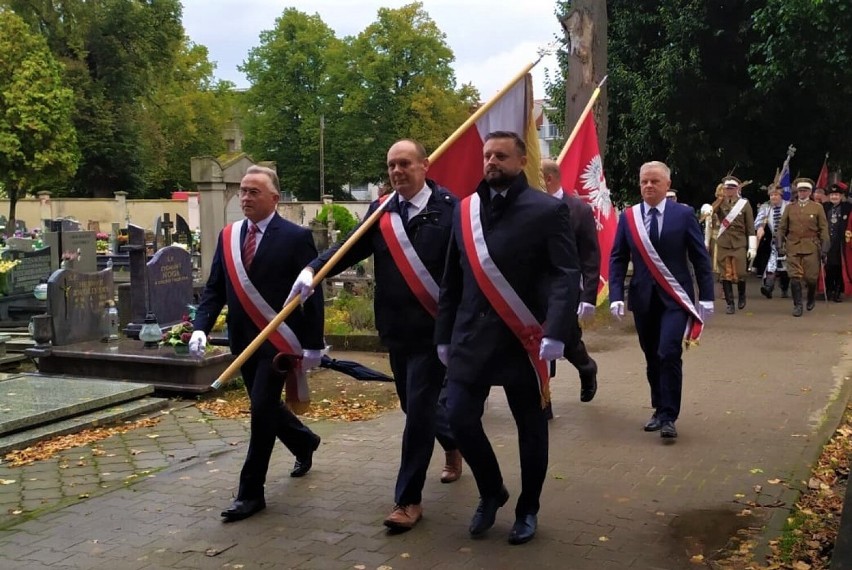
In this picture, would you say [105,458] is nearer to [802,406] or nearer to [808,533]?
[808,533]

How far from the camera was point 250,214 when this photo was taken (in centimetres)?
501

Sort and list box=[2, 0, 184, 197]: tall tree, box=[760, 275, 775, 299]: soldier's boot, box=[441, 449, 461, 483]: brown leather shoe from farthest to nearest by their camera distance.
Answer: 1. box=[2, 0, 184, 197]: tall tree
2. box=[760, 275, 775, 299]: soldier's boot
3. box=[441, 449, 461, 483]: brown leather shoe

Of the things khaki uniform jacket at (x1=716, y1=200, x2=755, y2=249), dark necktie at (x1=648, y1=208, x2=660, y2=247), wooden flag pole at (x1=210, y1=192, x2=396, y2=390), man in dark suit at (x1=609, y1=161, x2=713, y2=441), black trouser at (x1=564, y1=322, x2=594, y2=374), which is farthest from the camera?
khaki uniform jacket at (x1=716, y1=200, x2=755, y2=249)

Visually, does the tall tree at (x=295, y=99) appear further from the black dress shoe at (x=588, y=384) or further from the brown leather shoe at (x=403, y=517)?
the brown leather shoe at (x=403, y=517)

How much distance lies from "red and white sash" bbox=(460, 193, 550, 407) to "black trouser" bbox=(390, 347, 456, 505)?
0.57 m

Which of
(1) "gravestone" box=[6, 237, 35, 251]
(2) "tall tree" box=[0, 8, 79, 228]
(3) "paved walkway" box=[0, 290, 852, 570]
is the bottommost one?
(3) "paved walkway" box=[0, 290, 852, 570]

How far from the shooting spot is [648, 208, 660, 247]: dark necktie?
6.58m

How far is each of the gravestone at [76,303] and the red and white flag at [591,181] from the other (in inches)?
204

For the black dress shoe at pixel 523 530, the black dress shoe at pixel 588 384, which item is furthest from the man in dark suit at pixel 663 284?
the black dress shoe at pixel 523 530

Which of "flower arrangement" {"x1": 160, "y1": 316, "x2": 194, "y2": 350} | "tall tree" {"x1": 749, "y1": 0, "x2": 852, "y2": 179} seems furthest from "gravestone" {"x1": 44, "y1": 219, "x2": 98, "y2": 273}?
"tall tree" {"x1": 749, "y1": 0, "x2": 852, "y2": 179}

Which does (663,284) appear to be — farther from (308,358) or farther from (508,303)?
(308,358)

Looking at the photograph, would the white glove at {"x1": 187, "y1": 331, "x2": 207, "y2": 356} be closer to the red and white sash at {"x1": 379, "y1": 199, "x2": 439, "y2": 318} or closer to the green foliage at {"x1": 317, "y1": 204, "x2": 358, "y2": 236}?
the red and white sash at {"x1": 379, "y1": 199, "x2": 439, "y2": 318}

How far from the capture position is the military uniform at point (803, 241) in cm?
1348

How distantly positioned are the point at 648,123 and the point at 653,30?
2467 mm
